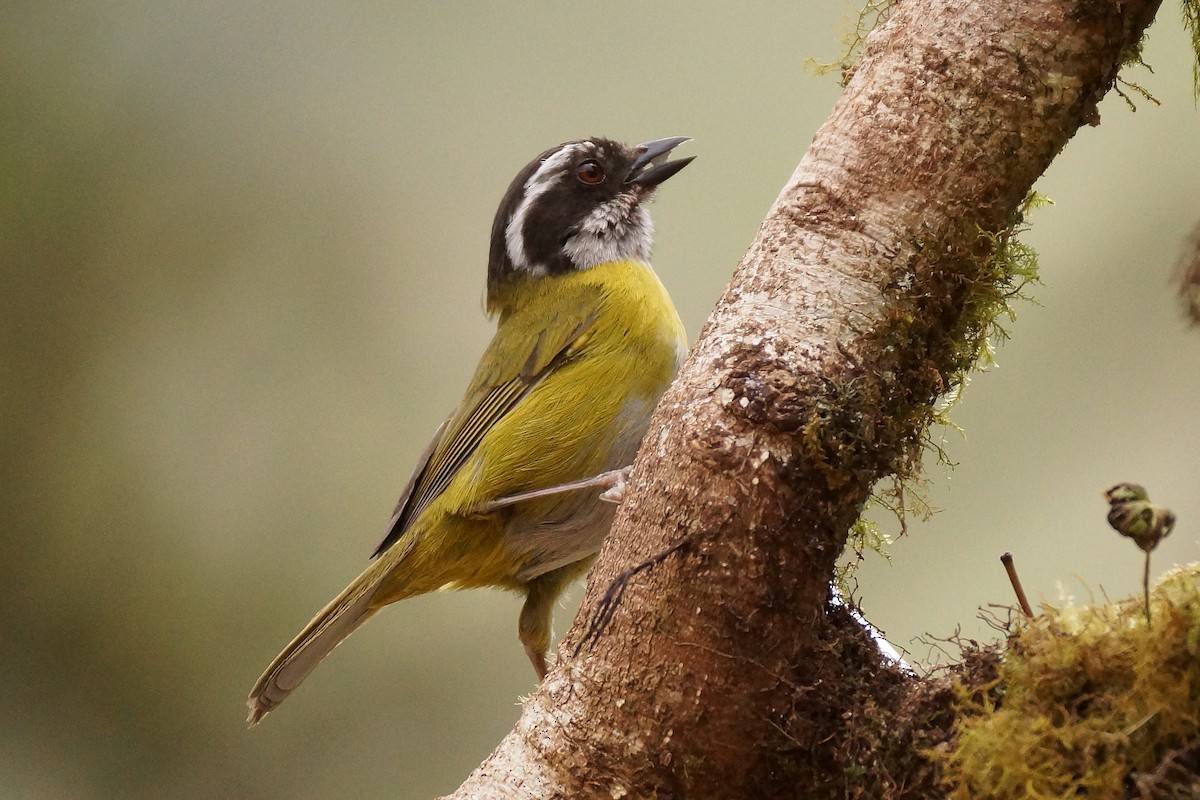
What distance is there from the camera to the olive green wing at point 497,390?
3.51m

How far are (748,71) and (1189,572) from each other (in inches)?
169

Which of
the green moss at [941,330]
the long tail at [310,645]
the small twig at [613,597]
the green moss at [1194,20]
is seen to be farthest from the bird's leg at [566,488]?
the green moss at [1194,20]

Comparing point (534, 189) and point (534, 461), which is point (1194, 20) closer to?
point (534, 461)

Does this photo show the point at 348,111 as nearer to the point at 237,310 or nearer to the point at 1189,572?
the point at 237,310

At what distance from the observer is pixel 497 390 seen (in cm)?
361

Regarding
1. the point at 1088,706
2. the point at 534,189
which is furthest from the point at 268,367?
the point at 1088,706

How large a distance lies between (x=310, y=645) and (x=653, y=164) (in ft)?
7.52

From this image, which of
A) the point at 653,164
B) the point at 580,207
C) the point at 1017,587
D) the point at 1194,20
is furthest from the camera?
the point at 653,164

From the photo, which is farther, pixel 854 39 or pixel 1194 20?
pixel 854 39

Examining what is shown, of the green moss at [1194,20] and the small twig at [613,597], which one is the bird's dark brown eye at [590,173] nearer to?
the green moss at [1194,20]

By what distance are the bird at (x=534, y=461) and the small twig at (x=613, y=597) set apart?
103 centimetres

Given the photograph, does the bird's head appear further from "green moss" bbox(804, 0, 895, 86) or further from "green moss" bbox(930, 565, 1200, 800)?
"green moss" bbox(930, 565, 1200, 800)

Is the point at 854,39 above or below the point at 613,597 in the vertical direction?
above

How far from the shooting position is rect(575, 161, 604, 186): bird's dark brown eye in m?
4.11
